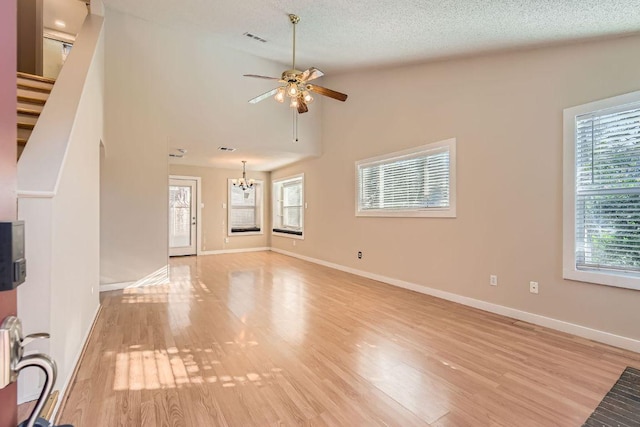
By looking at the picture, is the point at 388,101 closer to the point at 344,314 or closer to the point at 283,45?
the point at 283,45

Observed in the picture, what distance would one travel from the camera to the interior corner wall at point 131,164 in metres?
4.44

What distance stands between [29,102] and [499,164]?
5.00 meters

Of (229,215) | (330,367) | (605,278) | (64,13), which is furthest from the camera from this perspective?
(229,215)

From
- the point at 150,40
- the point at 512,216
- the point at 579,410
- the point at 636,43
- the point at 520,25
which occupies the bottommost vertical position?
the point at 579,410

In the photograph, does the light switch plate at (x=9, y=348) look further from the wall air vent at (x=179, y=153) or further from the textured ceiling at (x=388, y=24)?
the wall air vent at (x=179, y=153)

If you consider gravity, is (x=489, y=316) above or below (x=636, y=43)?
below

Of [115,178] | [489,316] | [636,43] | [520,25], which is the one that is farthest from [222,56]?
[489,316]

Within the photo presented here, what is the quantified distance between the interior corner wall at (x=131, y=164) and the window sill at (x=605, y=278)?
5.31 metres

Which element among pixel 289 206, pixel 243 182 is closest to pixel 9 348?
pixel 289 206

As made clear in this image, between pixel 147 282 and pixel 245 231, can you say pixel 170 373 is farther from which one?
pixel 245 231

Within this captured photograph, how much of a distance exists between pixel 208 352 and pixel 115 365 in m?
0.68

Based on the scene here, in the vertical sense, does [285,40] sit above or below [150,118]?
above

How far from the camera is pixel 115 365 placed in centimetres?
234

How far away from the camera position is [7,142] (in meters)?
0.64
